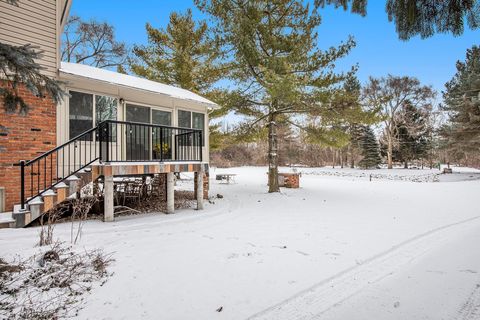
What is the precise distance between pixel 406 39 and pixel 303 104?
8325 millimetres

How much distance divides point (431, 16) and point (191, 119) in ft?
28.6

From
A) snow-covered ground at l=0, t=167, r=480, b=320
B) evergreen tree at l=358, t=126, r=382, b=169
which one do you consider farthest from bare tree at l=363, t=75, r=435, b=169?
snow-covered ground at l=0, t=167, r=480, b=320

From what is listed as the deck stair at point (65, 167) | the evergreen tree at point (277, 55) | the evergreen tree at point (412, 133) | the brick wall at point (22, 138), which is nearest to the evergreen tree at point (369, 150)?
the evergreen tree at point (412, 133)

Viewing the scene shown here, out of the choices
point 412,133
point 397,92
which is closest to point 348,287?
point 397,92

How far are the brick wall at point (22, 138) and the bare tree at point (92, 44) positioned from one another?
543 inches

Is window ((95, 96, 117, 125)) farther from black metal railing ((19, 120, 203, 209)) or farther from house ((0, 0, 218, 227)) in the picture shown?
black metal railing ((19, 120, 203, 209))

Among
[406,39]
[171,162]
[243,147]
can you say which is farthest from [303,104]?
[243,147]

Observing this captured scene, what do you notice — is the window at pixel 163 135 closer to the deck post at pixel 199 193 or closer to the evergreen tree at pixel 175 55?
the deck post at pixel 199 193

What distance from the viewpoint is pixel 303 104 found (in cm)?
1119

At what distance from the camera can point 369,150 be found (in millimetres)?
30688

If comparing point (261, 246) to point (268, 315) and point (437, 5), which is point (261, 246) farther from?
point (437, 5)

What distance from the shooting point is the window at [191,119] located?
1029 cm

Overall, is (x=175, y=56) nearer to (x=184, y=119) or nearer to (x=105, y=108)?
(x=184, y=119)

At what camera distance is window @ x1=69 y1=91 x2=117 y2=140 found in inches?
296
